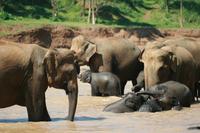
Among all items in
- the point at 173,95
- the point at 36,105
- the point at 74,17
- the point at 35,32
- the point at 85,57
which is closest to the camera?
the point at 36,105

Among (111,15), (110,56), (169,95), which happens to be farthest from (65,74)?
(111,15)

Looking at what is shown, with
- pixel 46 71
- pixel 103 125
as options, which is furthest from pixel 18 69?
pixel 103 125

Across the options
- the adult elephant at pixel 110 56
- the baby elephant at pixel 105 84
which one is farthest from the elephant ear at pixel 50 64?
the adult elephant at pixel 110 56

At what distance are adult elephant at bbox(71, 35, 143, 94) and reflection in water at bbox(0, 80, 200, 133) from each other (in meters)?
3.75

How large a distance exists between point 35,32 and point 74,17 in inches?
371

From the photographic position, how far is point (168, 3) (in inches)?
2251

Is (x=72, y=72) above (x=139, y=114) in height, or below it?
above

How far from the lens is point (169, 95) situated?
15945 mm

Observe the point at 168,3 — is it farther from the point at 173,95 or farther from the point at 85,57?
the point at 173,95

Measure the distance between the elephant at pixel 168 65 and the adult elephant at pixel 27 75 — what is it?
510 centimetres

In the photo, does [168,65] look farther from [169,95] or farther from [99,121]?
[99,121]

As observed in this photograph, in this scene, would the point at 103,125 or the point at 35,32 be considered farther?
the point at 35,32

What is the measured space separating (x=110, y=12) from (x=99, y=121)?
133 feet

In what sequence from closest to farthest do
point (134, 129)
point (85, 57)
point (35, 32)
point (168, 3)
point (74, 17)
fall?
point (134, 129), point (85, 57), point (35, 32), point (74, 17), point (168, 3)
